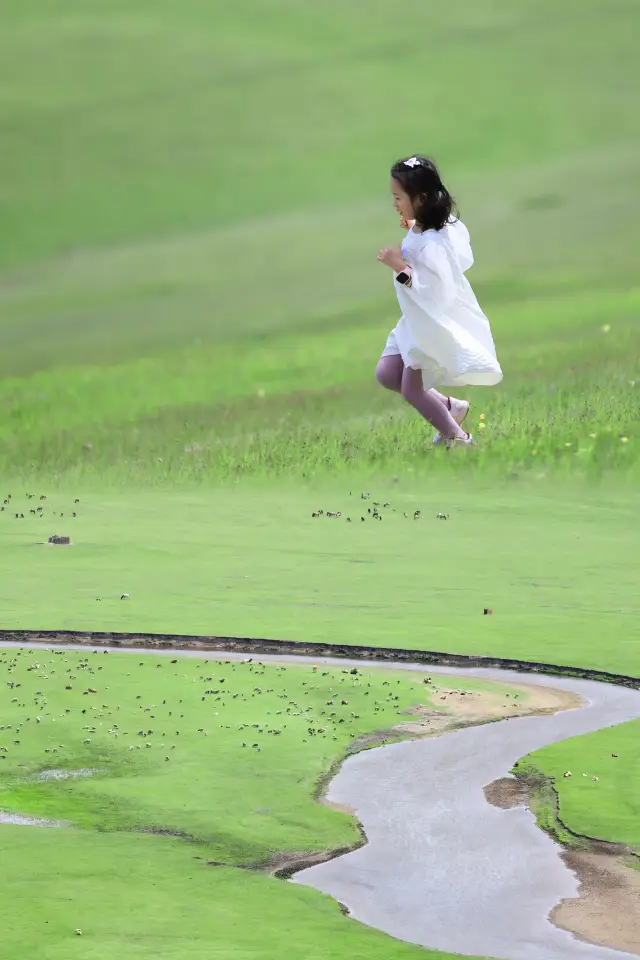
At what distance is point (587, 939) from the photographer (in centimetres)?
1054

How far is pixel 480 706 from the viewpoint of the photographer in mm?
15875

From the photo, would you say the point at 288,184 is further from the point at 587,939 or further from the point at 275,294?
the point at 587,939

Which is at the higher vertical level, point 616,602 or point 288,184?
point 288,184

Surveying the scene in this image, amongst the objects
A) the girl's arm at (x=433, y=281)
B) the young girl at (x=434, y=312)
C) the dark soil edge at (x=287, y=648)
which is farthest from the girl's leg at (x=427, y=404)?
the dark soil edge at (x=287, y=648)

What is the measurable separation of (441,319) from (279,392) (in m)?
26.0

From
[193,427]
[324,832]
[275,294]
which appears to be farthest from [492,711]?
[275,294]

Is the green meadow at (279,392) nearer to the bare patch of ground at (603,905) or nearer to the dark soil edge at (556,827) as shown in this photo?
the dark soil edge at (556,827)

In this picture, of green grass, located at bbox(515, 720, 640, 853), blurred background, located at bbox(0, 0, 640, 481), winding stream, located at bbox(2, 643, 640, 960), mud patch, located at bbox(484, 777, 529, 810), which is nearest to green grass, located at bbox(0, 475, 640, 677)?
blurred background, located at bbox(0, 0, 640, 481)

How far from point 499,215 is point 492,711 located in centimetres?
2620

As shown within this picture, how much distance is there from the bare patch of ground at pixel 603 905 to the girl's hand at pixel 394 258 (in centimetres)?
480

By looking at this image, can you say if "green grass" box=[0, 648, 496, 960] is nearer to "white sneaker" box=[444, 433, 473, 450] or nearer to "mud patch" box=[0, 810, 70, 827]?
"mud patch" box=[0, 810, 70, 827]

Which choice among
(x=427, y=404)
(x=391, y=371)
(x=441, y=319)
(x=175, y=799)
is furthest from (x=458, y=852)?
(x=441, y=319)

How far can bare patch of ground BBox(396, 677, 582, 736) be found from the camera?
15.3 metres

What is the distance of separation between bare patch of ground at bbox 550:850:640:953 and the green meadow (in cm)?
47
